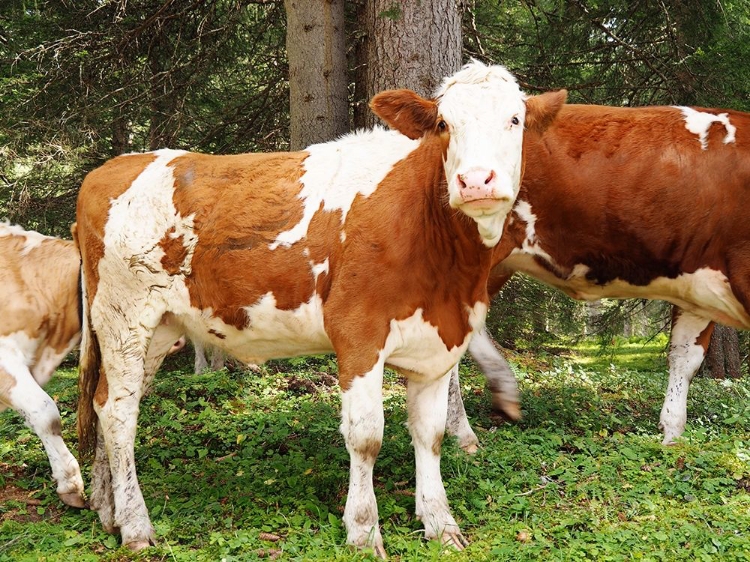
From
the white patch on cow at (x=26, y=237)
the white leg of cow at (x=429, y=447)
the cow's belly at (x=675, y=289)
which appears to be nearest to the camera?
the white leg of cow at (x=429, y=447)

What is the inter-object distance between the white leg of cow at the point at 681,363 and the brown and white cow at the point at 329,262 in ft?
9.77

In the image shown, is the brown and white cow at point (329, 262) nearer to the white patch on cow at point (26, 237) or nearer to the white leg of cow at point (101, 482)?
the white leg of cow at point (101, 482)

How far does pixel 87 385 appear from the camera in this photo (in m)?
5.80

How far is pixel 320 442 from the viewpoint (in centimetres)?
657

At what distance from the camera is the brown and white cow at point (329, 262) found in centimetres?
467

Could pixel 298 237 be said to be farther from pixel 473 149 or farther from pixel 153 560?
pixel 153 560

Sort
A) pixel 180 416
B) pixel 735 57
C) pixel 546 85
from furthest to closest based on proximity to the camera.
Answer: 1. pixel 546 85
2. pixel 735 57
3. pixel 180 416

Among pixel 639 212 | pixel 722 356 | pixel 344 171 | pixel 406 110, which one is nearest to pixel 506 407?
pixel 639 212

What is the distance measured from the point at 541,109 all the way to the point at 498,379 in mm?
2724

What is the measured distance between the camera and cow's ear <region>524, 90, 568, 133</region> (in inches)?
186

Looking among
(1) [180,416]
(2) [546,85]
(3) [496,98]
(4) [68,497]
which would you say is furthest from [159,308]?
(2) [546,85]

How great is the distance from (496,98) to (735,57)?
644cm

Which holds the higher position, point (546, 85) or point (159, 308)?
point (546, 85)

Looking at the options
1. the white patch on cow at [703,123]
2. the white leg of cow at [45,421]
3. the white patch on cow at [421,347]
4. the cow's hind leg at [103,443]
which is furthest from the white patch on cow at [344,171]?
the white patch on cow at [703,123]
